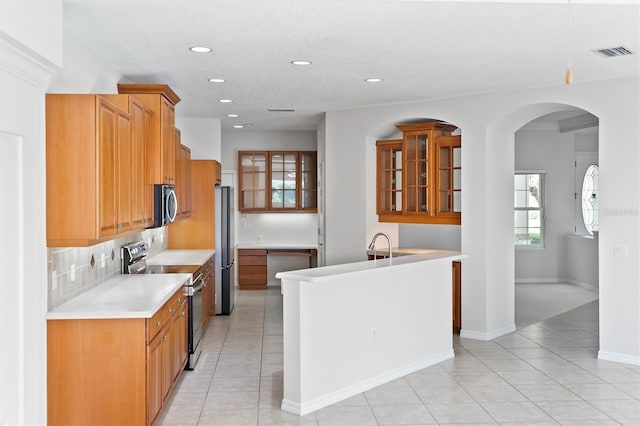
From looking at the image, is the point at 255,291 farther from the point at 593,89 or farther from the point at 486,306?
the point at 593,89

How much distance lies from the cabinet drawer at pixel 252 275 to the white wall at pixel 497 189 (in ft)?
8.63

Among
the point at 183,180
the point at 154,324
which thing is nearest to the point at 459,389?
the point at 154,324

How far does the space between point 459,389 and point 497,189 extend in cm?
272

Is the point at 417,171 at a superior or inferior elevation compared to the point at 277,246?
superior

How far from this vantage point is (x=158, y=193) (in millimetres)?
5027

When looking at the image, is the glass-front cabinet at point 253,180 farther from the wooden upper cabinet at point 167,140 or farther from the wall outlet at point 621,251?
the wall outlet at point 621,251

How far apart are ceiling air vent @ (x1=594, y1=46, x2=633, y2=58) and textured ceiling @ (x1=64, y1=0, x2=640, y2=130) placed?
79 mm

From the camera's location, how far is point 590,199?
10883mm

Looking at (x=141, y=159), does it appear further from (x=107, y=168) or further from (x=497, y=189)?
(x=497, y=189)

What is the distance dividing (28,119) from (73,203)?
2.43 ft

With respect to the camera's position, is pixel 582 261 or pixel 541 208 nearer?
pixel 582 261

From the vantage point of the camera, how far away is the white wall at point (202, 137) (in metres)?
8.98

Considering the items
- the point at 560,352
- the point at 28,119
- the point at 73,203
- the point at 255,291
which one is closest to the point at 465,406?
the point at 560,352

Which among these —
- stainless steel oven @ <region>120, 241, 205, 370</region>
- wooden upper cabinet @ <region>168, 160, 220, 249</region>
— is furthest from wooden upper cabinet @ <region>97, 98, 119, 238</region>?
wooden upper cabinet @ <region>168, 160, 220, 249</region>
